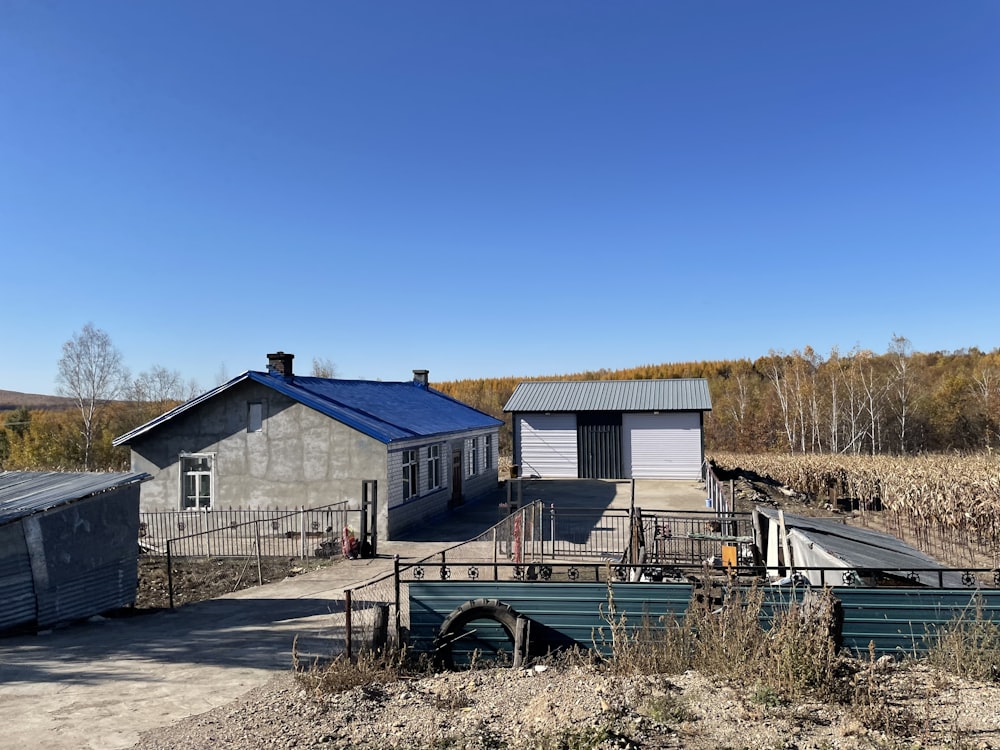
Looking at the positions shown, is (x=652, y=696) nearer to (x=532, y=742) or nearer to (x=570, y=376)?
(x=532, y=742)

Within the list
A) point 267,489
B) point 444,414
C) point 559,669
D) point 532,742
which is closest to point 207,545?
point 267,489

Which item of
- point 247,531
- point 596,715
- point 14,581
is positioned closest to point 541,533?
point 596,715

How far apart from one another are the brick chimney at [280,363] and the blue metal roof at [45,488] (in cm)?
813

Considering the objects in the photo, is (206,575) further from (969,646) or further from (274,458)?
(969,646)

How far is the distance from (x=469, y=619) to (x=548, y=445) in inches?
1035

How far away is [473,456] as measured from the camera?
87.9 feet

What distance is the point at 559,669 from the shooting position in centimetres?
773

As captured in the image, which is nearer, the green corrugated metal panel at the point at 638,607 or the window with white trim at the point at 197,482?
the green corrugated metal panel at the point at 638,607

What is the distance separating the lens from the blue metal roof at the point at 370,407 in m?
18.4

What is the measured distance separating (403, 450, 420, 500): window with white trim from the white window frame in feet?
18.7

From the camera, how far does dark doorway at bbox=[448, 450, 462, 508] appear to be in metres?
23.7

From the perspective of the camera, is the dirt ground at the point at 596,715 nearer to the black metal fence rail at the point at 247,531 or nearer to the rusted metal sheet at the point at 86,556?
the rusted metal sheet at the point at 86,556

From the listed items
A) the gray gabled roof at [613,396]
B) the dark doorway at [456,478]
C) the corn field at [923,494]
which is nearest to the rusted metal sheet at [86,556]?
the dark doorway at [456,478]

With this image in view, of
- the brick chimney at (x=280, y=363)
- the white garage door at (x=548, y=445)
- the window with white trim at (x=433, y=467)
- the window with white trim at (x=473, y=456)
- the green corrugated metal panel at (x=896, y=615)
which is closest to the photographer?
the green corrugated metal panel at (x=896, y=615)
